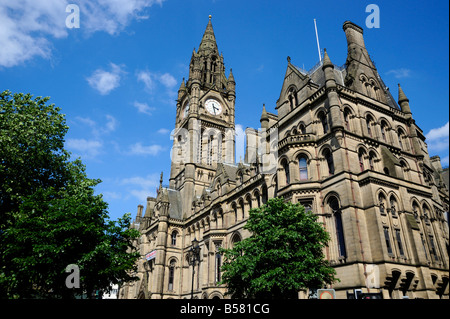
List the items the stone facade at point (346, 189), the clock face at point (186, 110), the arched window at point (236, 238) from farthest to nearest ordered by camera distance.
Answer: the clock face at point (186, 110)
the arched window at point (236, 238)
the stone facade at point (346, 189)

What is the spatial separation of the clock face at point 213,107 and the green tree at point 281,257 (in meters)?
43.3

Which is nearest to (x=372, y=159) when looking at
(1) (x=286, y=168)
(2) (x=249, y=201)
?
(1) (x=286, y=168)

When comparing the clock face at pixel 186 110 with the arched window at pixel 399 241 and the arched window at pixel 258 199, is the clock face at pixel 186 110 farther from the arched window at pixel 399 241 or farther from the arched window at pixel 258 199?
the arched window at pixel 399 241

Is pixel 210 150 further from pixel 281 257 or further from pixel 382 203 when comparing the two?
pixel 281 257

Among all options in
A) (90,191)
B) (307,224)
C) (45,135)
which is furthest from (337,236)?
(45,135)

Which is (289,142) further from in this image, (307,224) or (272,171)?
(307,224)

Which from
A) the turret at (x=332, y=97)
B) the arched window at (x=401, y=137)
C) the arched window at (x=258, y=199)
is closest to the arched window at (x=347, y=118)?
the turret at (x=332, y=97)

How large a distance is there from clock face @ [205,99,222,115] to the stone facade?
17609mm

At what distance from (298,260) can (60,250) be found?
50.6 ft

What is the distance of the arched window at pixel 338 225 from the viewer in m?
23.3

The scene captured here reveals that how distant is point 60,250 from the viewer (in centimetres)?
1980

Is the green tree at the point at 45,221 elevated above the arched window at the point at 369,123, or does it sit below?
below

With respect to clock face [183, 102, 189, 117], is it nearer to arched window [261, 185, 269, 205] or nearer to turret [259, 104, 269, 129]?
turret [259, 104, 269, 129]

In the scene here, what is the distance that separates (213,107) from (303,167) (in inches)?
1564
